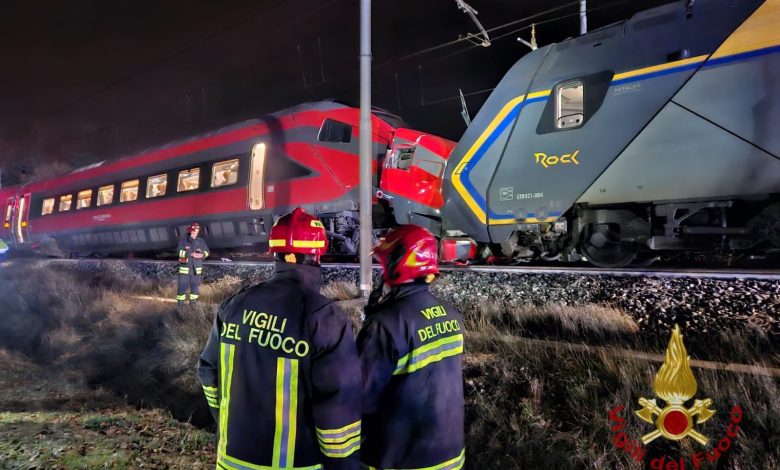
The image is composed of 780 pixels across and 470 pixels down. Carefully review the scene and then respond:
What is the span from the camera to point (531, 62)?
752 centimetres

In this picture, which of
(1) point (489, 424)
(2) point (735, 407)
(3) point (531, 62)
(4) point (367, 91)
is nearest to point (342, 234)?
(4) point (367, 91)

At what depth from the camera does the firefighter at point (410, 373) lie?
218 centimetres

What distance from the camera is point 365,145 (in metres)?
6.86

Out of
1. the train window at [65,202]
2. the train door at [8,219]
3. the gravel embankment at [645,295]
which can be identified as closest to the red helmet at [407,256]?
the gravel embankment at [645,295]

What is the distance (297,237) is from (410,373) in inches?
31.7

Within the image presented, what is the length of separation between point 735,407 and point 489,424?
5.75ft

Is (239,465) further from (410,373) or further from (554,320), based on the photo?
(554,320)

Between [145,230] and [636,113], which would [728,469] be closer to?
[636,113]

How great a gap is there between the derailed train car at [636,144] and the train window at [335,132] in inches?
131

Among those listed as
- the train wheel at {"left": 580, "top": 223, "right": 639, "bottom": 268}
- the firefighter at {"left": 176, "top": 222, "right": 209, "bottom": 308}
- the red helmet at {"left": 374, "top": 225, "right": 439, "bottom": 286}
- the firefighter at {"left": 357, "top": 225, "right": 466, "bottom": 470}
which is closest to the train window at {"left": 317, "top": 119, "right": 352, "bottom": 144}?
the firefighter at {"left": 176, "top": 222, "right": 209, "bottom": 308}

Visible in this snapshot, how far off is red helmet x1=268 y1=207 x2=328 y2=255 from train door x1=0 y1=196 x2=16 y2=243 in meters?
26.7

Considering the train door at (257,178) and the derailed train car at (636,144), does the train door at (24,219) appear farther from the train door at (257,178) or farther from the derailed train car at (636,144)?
the derailed train car at (636,144)

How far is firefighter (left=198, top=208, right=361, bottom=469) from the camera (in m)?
2.02

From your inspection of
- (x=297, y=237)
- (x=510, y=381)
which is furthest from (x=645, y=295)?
(x=297, y=237)
